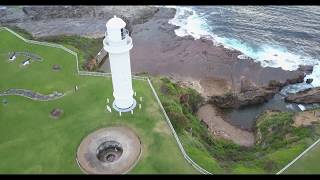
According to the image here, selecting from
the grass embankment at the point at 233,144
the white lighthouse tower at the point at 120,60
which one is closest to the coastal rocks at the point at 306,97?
the grass embankment at the point at 233,144

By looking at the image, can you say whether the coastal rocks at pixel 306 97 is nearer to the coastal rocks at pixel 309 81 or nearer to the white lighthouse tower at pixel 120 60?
the coastal rocks at pixel 309 81

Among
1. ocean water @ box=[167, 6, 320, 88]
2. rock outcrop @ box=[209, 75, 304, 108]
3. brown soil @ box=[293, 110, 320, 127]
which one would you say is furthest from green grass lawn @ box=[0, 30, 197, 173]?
ocean water @ box=[167, 6, 320, 88]

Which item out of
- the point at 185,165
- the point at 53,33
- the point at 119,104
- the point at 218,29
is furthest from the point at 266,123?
the point at 53,33

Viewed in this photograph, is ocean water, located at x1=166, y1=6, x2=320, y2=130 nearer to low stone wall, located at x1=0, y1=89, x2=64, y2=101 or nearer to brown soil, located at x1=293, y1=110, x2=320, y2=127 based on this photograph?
brown soil, located at x1=293, y1=110, x2=320, y2=127

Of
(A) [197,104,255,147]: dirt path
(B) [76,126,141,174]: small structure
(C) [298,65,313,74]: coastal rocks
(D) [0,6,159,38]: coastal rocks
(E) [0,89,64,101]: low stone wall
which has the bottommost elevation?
(A) [197,104,255,147]: dirt path

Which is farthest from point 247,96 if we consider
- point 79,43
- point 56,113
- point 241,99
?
point 79,43

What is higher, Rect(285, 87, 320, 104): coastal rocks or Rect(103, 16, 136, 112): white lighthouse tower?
Rect(103, 16, 136, 112): white lighthouse tower

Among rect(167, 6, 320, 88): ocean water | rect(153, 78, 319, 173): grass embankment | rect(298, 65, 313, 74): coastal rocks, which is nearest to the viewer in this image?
rect(153, 78, 319, 173): grass embankment

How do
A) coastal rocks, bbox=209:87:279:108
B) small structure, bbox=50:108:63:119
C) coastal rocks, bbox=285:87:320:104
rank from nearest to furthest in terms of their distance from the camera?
small structure, bbox=50:108:63:119
coastal rocks, bbox=209:87:279:108
coastal rocks, bbox=285:87:320:104
